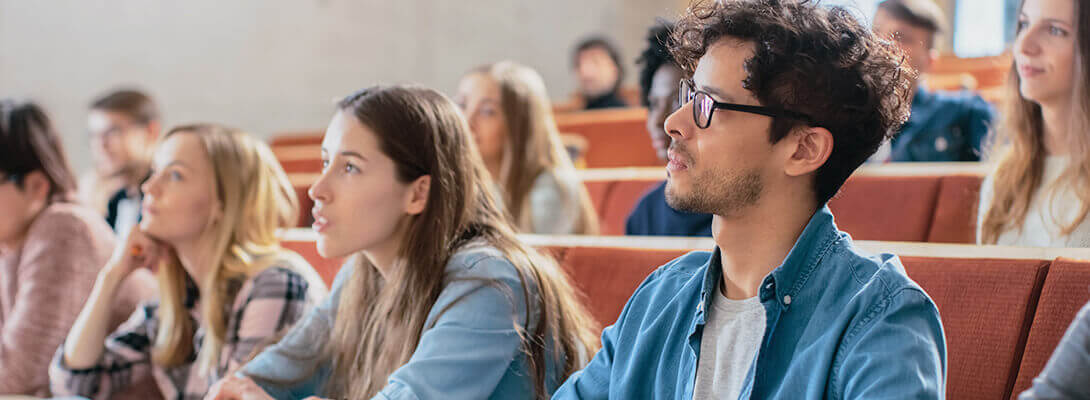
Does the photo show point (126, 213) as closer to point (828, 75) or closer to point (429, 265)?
point (429, 265)

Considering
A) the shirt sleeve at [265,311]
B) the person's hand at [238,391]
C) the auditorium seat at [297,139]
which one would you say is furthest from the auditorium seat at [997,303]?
the auditorium seat at [297,139]

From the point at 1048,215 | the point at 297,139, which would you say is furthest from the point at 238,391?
the point at 297,139

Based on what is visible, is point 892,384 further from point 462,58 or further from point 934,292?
point 462,58

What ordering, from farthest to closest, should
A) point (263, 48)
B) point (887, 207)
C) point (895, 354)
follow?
1. point (263, 48)
2. point (887, 207)
3. point (895, 354)

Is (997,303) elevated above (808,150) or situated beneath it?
situated beneath

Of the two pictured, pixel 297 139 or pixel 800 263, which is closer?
pixel 800 263

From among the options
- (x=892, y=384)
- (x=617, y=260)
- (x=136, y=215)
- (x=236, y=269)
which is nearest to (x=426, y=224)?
(x=617, y=260)

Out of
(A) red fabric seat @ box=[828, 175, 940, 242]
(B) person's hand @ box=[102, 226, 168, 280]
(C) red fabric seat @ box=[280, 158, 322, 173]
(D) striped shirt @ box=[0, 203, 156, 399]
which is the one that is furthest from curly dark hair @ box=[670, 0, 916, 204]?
(C) red fabric seat @ box=[280, 158, 322, 173]

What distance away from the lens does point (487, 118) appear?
288 cm

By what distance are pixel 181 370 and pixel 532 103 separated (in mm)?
1224

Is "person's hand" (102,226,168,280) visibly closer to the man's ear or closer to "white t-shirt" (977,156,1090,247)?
the man's ear

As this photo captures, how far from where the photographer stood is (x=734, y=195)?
1107 mm

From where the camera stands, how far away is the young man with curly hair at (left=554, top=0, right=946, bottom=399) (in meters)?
1.04

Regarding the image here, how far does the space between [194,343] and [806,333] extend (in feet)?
4.61
